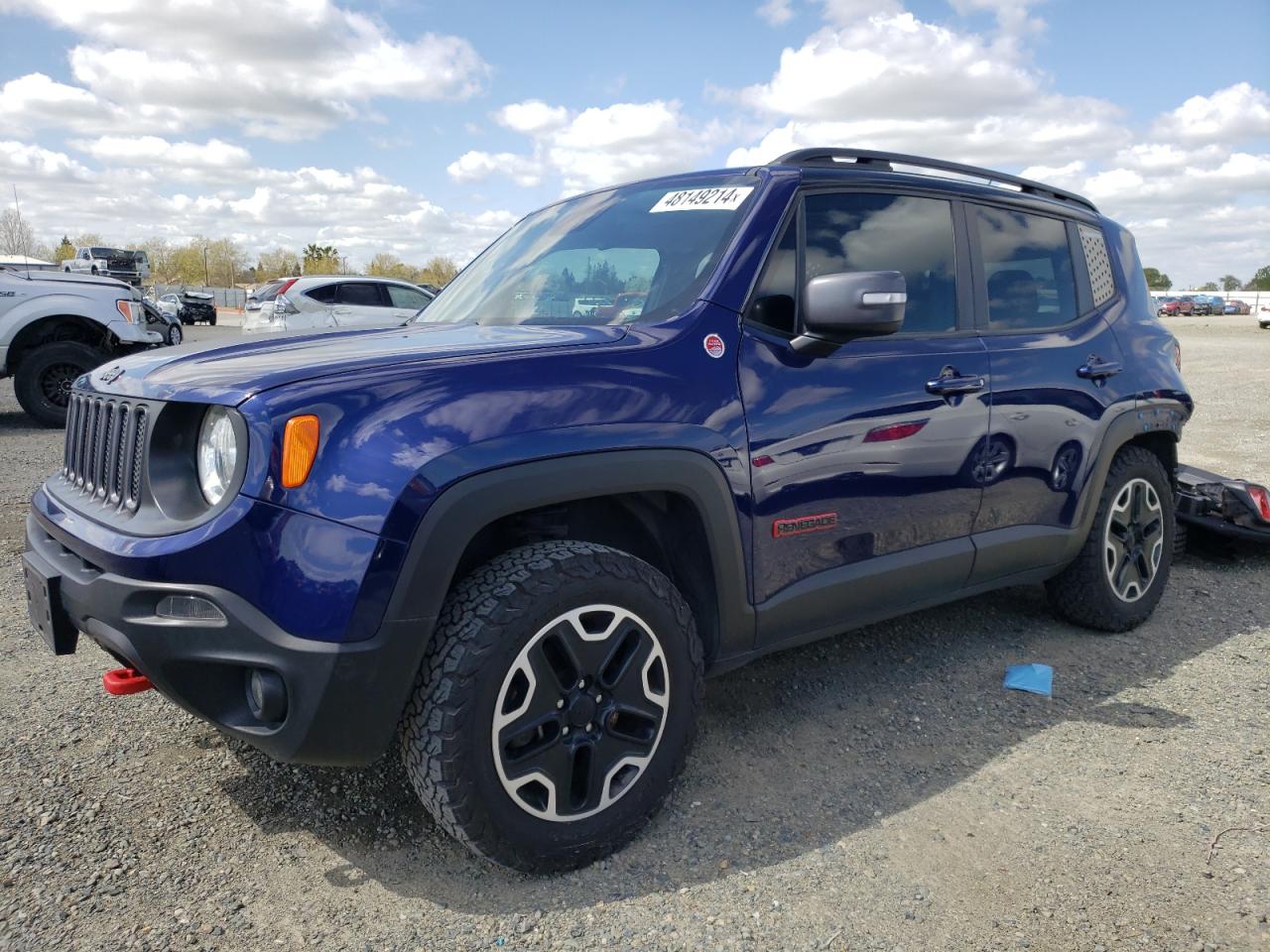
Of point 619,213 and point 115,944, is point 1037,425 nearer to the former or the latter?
point 619,213

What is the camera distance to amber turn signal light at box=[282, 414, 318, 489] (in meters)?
2.10

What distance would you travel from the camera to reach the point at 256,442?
6.97 feet

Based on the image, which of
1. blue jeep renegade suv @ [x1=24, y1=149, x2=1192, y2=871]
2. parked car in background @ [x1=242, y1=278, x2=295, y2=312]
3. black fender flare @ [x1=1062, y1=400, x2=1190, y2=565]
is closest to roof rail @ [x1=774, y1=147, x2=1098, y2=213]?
blue jeep renegade suv @ [x1=24, y1=149, x2=1192, y2=871]

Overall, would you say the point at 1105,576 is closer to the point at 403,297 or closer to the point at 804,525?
the point at 804,525

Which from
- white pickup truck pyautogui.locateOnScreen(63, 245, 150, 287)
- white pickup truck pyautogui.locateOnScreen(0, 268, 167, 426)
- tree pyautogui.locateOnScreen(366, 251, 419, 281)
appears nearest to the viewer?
A: white pickup truck pyautogui.locateOnScreen(0, 268, 167, 426)

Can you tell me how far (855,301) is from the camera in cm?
270

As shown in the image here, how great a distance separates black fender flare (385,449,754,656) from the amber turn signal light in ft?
0.90

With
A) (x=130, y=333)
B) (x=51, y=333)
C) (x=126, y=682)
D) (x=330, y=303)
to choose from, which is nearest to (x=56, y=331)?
(x=51, y=333)

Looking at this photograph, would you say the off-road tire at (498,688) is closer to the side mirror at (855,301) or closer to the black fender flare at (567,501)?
the black fender flare at (567,501)

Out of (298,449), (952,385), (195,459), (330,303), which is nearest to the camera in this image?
(298,449)

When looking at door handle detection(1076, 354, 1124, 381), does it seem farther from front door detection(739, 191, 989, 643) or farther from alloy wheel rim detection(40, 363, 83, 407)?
alloy wheel rim detection(40, 363, 83, 407)

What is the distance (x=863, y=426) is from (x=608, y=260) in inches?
39.2

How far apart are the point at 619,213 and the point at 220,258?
126 meters

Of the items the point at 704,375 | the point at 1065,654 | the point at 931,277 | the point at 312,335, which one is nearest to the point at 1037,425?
the point at 931,277
